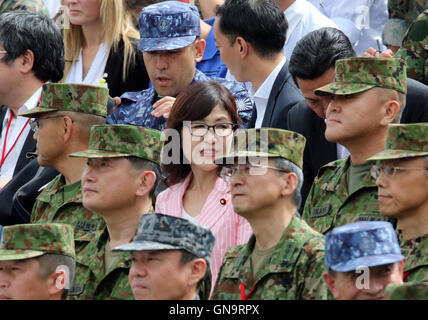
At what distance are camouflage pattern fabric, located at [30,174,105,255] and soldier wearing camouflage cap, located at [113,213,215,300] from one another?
1238 millimetres

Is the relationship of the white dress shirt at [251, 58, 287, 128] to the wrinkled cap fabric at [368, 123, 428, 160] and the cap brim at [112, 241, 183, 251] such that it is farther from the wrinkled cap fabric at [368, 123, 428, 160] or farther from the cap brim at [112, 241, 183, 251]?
the cap brim at [112, 241, 183, 251]

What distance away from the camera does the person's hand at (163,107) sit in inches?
249

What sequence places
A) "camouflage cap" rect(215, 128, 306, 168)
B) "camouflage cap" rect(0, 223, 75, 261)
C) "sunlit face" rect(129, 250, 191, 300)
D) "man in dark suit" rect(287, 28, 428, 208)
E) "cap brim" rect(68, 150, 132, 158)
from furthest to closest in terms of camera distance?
1. "man in dark suit" rect(287, 28, 428, 208)
2. "cap brim" rect(68, 150, 132, 158)
3. "camouflage cap" rect(0, 223, 75, 261)
4. "camouflage cap" rect(215, 128, 306, 168)
5. "sunlit face" rect(129, 250, 191, 300)

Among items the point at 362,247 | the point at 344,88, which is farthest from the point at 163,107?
the point at 362,247

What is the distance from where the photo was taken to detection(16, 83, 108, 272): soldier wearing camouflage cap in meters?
6.32

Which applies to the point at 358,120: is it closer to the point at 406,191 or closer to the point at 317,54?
the point at 406,191

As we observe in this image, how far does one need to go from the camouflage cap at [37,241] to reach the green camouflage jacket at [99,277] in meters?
0.23

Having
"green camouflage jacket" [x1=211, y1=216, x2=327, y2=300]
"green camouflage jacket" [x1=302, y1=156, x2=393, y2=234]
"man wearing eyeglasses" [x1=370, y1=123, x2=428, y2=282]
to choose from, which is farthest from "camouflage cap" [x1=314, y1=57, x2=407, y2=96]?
"green camouflage jacket" [x1=211, y1=216, x2=327, y2=300]

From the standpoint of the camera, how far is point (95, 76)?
7.64 meters

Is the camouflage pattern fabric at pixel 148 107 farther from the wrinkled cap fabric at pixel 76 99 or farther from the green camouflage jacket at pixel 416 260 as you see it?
the green camouflage jacket at pixel 416 260

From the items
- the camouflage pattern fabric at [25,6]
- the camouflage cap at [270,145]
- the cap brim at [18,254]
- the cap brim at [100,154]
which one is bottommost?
the cap brim at [18,254]

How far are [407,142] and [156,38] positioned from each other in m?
2.27

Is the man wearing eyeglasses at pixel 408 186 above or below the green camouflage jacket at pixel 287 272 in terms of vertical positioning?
above

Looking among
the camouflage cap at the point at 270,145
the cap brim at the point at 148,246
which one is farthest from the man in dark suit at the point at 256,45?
the cap brim at the point at 148,246
